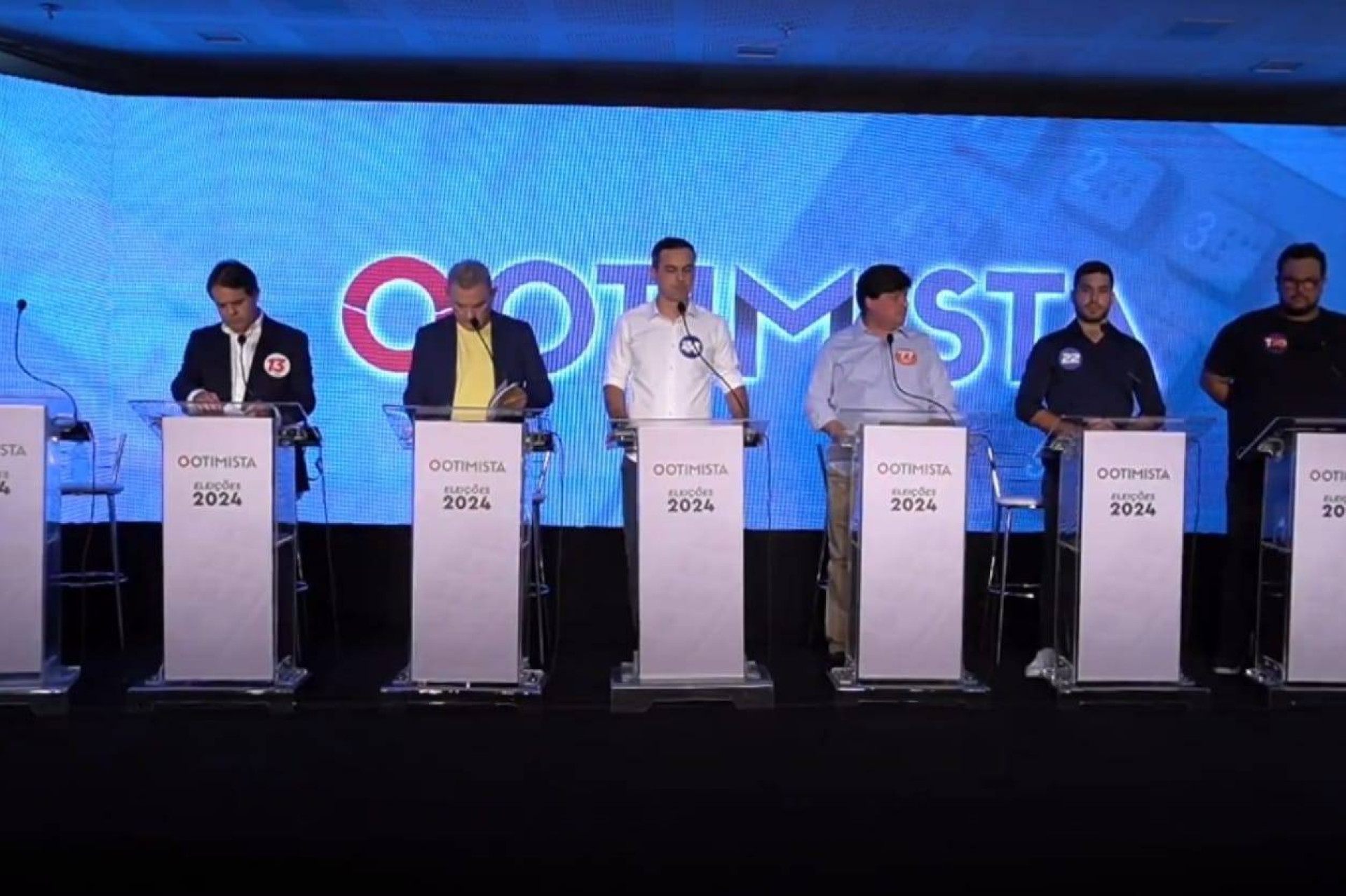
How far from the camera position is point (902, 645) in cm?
432

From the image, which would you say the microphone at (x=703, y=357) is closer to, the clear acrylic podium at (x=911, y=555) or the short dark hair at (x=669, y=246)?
the short dark hair at (x=669, y=246)

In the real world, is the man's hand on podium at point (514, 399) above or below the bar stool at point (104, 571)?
above

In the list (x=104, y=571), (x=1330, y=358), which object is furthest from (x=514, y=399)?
(x=1330, y=358)

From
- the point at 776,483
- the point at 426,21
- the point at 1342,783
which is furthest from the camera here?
the point at 776,483

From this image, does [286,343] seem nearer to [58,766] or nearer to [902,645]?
[58,766]

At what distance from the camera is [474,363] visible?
5.03m

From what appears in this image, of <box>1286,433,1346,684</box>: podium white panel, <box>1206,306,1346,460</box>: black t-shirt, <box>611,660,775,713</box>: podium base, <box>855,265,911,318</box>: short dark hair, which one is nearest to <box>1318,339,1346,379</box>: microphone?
<box>1206,306,1346,460</box>: black t-shirt

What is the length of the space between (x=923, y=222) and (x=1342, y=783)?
3.53 m

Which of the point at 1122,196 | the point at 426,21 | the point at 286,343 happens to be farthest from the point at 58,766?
the point at 1122,196

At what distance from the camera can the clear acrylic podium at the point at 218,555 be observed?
417 cm

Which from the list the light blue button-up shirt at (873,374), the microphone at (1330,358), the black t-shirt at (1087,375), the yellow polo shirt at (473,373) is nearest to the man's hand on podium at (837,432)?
the light blue button-up shirt at (873,374)

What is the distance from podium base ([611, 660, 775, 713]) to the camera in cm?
426

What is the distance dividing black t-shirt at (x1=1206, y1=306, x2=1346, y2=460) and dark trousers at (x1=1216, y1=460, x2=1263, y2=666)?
165mm

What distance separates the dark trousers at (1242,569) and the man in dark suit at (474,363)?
2.63 m
